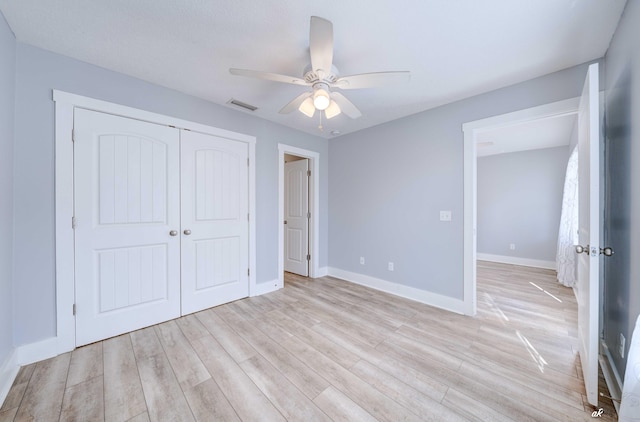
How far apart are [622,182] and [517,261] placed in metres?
4.23

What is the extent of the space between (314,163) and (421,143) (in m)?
1.68

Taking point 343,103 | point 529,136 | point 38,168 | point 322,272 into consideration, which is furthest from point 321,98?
point 529,136

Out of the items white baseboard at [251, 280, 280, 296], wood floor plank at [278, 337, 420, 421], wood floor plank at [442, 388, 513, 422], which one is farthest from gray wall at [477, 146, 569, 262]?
wood floor plank at [278, 337, 420, 421]

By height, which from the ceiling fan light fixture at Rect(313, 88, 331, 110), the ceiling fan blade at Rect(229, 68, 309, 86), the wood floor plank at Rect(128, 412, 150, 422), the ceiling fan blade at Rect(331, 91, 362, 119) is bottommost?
the wood floor plank at Rect(128, 412, 150, 422)

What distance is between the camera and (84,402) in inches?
55.7

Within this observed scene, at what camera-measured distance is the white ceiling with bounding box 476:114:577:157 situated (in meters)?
3.37

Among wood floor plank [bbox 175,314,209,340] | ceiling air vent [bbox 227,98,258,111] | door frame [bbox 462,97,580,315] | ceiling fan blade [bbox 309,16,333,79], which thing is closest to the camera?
ceiling fan blade [bbox 309,16,333,79]

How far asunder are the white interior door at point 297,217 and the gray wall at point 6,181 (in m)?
3.04

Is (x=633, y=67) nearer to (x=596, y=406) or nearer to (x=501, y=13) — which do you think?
(x=501, y=13)

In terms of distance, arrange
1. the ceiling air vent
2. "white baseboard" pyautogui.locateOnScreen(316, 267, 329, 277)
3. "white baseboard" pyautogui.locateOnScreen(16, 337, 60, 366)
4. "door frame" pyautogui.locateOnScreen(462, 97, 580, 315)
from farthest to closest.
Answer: "white baseboard" pyautogui.locateOnScreen(316, 267, 329, 277), the ceiling air vent, "door frame" pyautogui.locateOnScreen(462, 97, 580, 315), "white baseboard" pyautogui.locateOnScreen(16, 337, 60, 366)

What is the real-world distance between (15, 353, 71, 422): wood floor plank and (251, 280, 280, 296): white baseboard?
172cm

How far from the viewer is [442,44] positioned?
1.76 metres

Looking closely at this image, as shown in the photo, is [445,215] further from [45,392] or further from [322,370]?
[45,392]

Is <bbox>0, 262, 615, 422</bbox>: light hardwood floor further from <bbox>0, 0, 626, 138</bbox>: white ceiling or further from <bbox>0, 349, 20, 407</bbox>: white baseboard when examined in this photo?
<bbox>0, 0, 626, 138</bbox>: white ceiling
